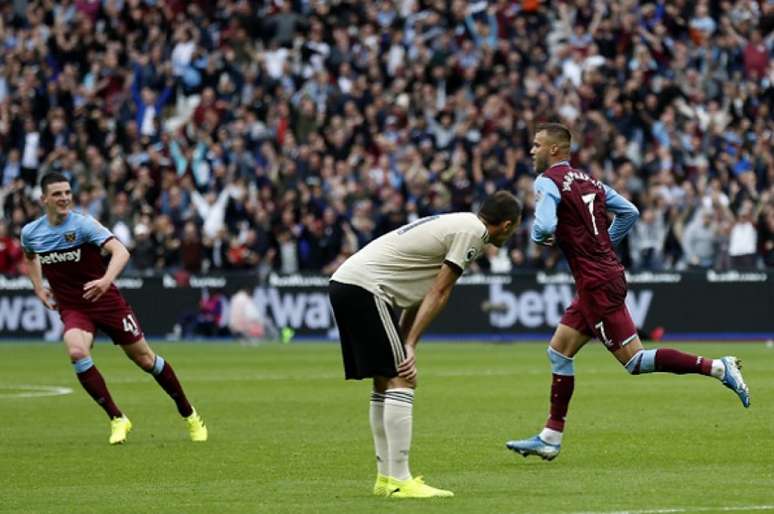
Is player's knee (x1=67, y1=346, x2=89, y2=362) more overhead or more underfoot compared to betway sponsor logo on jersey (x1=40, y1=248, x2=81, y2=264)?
more underfoot

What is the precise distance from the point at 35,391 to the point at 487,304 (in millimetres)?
13152

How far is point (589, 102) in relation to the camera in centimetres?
3456

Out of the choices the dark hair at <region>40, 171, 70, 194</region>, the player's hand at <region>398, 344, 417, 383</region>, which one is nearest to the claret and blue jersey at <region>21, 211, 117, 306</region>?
the dark hair at <region>40, 171, 70, 194</region>

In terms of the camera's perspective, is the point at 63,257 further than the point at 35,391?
No

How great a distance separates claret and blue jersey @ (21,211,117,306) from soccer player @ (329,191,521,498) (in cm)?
484

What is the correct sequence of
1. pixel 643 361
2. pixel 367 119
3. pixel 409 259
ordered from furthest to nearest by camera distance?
1. pixel 367 119
2. pixel 643 361
3. pixel 409 259

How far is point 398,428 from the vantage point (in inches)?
417

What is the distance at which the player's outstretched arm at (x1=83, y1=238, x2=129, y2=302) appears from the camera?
570 inches

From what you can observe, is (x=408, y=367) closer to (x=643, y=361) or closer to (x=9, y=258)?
(x=643, y=361)

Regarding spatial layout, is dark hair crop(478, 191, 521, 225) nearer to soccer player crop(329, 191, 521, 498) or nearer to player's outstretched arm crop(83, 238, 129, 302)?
soccer player crop(329, 191, 521, 498)

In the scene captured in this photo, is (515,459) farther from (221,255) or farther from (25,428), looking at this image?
(221,255)

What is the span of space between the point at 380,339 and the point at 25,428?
259 inches

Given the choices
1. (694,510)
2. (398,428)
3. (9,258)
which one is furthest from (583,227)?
(9,258)

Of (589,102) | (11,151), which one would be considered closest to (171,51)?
(11,151)
